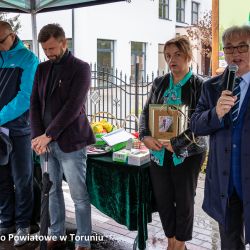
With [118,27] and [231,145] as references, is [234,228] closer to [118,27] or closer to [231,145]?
[231,145]

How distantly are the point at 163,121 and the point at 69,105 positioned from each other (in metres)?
0.68

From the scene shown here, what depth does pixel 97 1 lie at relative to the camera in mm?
3779

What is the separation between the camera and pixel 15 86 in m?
3.04

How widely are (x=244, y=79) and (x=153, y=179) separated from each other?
1011 mm

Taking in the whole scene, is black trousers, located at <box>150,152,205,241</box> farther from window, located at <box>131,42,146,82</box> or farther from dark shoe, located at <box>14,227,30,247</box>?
window, located at <box>131,42,146,82</box>

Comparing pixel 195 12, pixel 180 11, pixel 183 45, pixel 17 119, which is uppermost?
pixel 195 12

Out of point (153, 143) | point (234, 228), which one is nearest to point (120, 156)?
point (153, 143)

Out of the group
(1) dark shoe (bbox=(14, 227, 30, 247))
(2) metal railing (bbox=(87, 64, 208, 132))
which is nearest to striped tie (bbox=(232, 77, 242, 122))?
(1) dark shoe (bbox=(14, 227, 30, 247))

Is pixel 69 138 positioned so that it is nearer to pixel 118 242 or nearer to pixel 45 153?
pixel 45 153

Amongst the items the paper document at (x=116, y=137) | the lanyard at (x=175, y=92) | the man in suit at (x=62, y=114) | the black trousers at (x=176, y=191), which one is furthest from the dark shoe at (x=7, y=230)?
the lanyard at (x=175, y=92)

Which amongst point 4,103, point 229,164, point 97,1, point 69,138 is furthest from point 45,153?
point 97,1

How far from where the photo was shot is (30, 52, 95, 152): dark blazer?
2650mm

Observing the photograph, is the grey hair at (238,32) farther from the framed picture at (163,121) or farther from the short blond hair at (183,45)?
the framed picture at (163,121)

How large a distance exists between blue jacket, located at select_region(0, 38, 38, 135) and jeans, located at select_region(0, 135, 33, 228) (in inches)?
5.8
